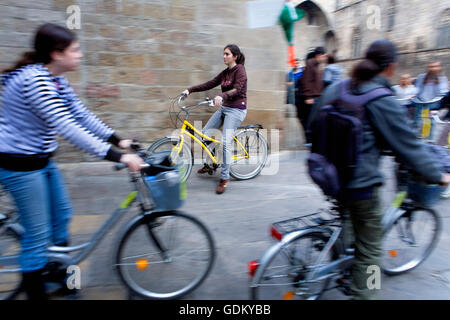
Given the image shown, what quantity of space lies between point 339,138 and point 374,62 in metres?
0.52

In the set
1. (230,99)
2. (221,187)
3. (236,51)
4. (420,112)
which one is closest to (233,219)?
(221,187)

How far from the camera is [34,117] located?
6.65 feet

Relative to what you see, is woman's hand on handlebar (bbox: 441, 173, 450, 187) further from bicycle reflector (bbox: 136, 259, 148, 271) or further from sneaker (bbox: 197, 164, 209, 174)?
sneaker (bbox: 197, 164, 209, 174)

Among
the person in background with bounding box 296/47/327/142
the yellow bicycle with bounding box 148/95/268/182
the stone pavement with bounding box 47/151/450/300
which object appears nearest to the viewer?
the stone pavement with bounding box 47/151/450/300

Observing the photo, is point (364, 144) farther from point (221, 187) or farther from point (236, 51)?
point (236, 51)

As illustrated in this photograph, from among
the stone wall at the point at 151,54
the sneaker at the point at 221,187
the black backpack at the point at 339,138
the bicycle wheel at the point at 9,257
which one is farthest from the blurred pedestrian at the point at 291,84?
the bicycle wheel at the point at 9,257

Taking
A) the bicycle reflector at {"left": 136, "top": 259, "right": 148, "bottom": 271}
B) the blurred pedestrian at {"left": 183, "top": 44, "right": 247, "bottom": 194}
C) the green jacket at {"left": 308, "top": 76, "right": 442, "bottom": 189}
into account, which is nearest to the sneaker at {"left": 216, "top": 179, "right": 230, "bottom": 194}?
the blurred pedestrian at {"left": 183, "top": 44, "right": 247, "bottom": 194}

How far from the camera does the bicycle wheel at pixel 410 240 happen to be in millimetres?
2779

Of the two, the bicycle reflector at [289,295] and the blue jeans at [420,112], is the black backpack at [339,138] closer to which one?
the bicycle reflector at [289,295]

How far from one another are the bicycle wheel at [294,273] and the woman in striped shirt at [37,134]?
1.07 meters

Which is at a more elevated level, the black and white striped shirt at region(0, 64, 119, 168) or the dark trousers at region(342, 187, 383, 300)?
the black and white striped shirt at region(0, 64, 119, 168)

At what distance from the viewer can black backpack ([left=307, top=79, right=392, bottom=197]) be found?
1982 mm
